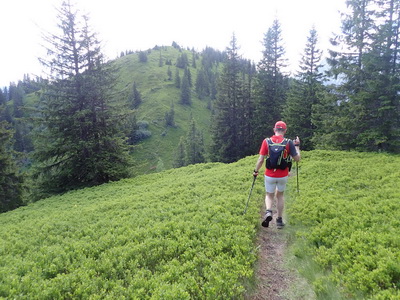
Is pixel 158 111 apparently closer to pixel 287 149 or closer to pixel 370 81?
pixel 370 81

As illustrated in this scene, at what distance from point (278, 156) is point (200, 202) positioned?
411cm

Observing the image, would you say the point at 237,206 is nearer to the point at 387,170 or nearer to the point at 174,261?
the point at 174,261

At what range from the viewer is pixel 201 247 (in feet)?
19.5

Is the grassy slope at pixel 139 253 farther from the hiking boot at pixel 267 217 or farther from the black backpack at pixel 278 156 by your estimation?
the black backpack at pixel 278 156

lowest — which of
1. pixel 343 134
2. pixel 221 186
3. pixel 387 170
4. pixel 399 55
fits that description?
pixel 221 186

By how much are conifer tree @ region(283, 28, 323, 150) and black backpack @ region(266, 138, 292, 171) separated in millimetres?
23556

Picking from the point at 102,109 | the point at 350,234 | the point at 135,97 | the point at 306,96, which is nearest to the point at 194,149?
the point at 306,96

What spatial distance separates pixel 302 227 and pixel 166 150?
296 feet

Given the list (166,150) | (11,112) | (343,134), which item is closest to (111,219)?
(343,134)

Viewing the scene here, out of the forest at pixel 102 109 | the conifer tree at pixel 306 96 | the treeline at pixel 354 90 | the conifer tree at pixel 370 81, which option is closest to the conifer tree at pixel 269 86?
the treeline at pixel 354 90

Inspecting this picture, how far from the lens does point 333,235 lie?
19.7 feet

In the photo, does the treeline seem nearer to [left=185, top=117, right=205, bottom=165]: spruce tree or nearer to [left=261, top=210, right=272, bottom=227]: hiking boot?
[left=261, top=210, right=272, bottom=227]: hiking boot

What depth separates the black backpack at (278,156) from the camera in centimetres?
682

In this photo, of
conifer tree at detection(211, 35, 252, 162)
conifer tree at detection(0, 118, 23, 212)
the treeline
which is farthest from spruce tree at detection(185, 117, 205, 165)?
conifer tree at detection(0, 118, 23, 212)
